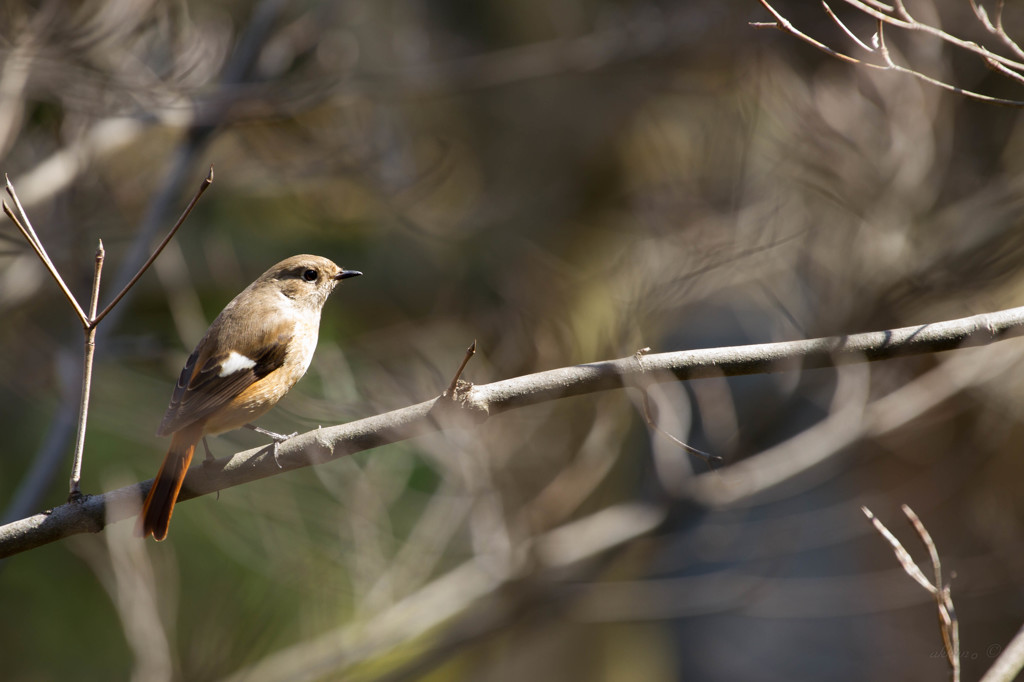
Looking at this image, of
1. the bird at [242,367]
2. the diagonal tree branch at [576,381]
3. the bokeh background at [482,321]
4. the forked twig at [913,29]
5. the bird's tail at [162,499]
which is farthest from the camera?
the bokeh background at [482,321]

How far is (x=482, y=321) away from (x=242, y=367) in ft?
5.77

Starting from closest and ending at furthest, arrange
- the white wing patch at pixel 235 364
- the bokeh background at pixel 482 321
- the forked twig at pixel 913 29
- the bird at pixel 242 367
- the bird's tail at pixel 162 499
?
the forked twig at pixel 913 29 < the bird's tail at pixel 162 499 < the bird at pixel 242 367 < the white wing patch at pixel 235 364 < the bokeh background at pixel 482 321

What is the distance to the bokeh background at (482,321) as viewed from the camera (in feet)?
12.5

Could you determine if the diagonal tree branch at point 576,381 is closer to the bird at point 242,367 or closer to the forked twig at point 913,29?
the bird at point 242,367

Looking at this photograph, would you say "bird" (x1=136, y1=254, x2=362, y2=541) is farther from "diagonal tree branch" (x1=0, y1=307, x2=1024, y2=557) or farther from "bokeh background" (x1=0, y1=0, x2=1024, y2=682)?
"bokeh background" (x1=0, y1=0, x2=1024, y2=682)

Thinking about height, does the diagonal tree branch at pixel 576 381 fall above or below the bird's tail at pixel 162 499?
above

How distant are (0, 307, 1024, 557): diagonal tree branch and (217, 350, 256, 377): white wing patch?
82 cm

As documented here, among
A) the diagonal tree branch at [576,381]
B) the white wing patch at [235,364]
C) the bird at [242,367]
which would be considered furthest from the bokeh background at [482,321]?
the diagonal tree branch at [576,381]

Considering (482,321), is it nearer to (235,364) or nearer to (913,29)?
(235,364)

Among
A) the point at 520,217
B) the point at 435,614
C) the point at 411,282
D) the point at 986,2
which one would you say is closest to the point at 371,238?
the point at 411,282

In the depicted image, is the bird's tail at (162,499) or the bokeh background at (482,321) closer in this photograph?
the bird's tail at (162,499)

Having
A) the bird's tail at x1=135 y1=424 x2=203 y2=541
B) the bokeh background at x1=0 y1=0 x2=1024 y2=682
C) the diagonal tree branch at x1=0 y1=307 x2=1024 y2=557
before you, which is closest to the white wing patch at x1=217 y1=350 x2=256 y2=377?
the bird's tail at x1=135 y1=424 x2=203 y2=541

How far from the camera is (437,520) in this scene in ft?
14.9

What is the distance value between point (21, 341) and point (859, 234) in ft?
14.3
